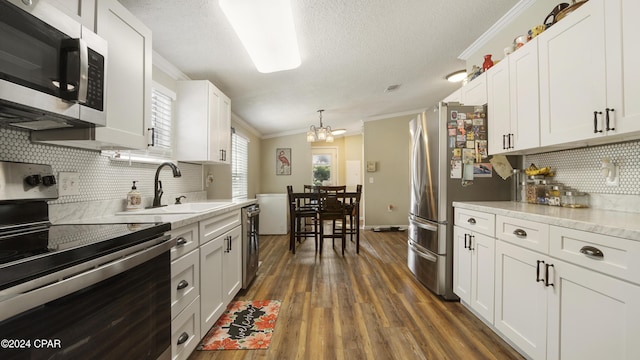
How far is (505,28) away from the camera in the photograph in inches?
91.8

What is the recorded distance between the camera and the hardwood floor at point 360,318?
5.09 ft

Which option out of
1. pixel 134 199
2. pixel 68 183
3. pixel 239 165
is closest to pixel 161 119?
pixel 134 199

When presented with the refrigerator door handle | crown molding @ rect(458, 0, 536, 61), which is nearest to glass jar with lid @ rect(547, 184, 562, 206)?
the refrigerator door handle

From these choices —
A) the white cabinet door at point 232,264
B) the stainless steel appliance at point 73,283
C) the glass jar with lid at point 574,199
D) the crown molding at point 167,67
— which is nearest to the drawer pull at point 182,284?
the stainless steel appliance at point 73,283

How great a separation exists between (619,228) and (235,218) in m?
2.30

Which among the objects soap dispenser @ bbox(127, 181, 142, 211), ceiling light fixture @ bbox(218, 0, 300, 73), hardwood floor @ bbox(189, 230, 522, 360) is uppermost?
ceiling light fixture @ bbox(218, 0, 300, 73)

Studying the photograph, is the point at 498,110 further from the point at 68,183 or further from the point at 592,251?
the point at 68,183

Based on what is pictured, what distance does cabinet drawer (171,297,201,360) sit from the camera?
128 centimetres

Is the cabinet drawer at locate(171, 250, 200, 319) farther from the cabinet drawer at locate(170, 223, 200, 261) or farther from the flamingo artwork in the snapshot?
the flamingo artwork

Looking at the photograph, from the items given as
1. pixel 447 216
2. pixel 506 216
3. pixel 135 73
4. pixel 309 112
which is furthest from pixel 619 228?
pixel 309 112

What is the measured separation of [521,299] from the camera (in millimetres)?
1461

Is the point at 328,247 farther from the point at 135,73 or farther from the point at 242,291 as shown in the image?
the point at 135,73

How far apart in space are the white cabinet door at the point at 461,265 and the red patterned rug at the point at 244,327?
61.9 inches

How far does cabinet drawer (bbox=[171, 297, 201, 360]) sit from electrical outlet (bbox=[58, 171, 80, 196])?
35.6 inches
